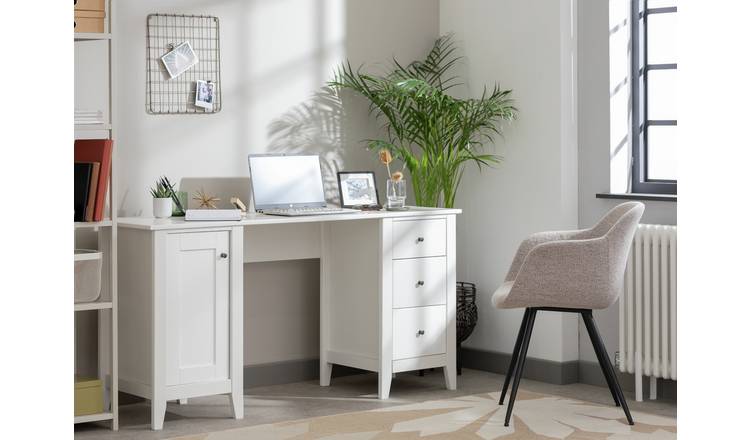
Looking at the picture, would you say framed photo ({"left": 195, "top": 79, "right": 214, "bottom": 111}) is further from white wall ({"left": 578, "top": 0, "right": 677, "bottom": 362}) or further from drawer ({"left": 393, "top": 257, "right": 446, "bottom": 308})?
white wall ({"left": 578, "top": 0, "right": 677, "bottom": 362})

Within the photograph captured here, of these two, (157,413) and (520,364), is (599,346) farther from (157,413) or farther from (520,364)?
(157,413)

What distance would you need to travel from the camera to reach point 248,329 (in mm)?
4348

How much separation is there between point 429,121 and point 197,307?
148cm

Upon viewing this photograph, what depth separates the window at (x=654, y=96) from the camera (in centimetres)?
424

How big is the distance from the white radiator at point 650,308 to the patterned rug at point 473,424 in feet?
0.73

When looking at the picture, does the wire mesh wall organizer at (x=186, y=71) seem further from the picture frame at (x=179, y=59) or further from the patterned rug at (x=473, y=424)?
the patterned rug at (x=473, y=424)

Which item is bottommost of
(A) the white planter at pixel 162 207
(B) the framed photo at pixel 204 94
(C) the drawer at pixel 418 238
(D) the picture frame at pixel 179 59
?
(C) the drawer at pixel 418 238

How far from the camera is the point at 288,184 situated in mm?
4211

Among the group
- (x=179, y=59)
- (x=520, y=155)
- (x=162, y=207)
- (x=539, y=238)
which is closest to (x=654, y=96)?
(x=520, y=155)

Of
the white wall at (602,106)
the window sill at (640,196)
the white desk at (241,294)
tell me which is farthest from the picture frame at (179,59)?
the window sill at (640,196)

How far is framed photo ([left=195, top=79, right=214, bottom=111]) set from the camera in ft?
13.5

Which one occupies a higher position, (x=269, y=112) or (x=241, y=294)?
(x=269, y=112)

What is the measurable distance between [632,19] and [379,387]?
195 centimetres
